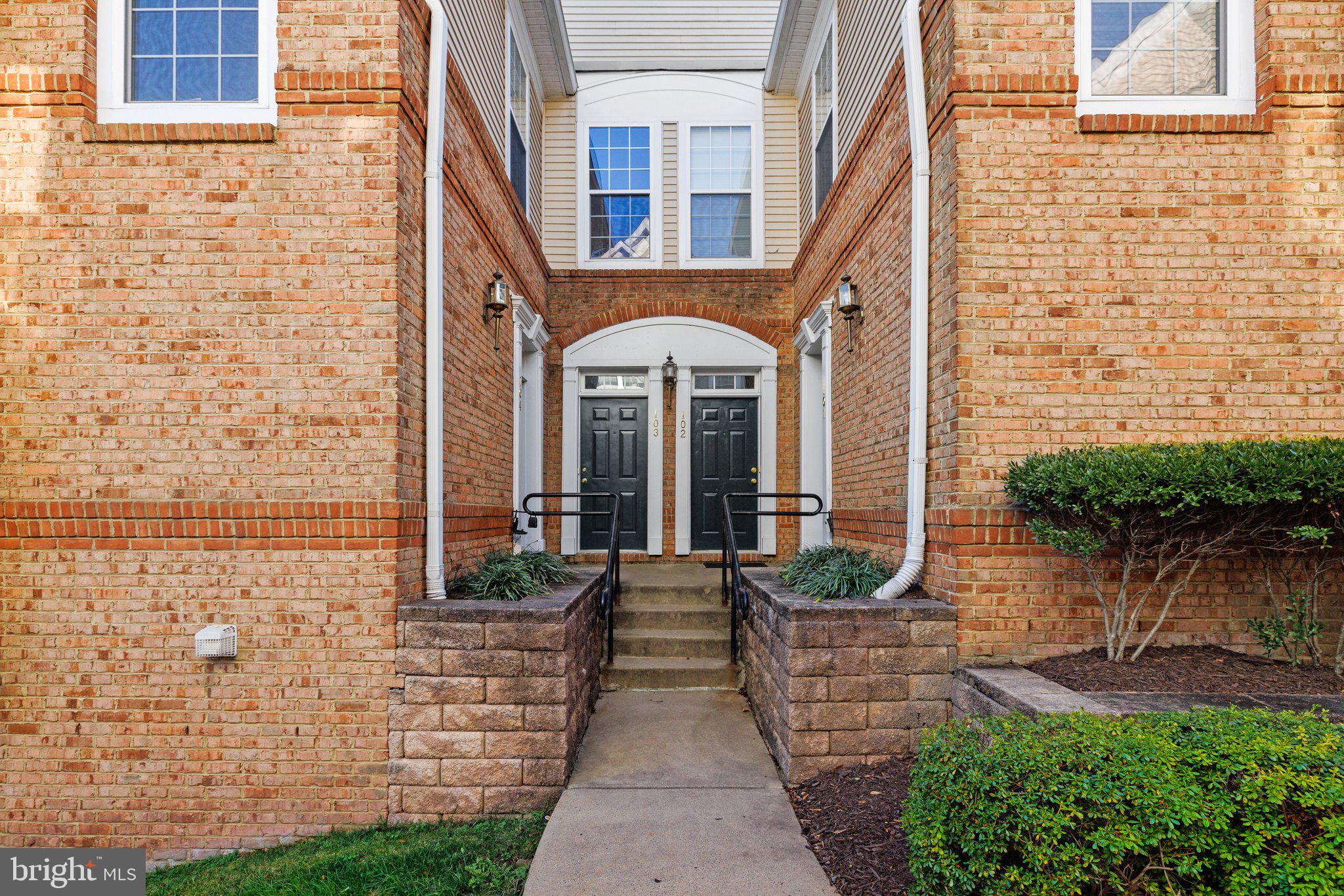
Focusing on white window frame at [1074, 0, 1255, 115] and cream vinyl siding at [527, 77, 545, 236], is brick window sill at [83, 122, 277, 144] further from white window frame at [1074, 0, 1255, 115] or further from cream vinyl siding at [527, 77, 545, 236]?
white window frame at [1074, 0, 1255, 115]

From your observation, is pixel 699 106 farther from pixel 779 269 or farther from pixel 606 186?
pixel 779 269

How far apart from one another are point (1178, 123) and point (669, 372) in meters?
5.61

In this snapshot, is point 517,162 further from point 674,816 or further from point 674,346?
point 674,816

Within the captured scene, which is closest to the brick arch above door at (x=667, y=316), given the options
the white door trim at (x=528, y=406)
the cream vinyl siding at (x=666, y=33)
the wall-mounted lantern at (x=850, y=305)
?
the white door trim at (x=528, y=406)

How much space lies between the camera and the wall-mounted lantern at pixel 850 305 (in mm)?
6016

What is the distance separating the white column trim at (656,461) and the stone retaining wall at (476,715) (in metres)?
4.88

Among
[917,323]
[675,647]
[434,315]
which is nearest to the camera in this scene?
[917,323]

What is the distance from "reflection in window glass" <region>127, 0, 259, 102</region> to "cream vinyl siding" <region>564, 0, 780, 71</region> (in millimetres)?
5796

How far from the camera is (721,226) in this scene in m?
9.34

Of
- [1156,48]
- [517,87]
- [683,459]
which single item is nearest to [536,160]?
[517,87]

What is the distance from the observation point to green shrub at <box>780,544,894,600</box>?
4.57 meters

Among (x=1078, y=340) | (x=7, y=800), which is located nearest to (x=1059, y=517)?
(x=1078, y=340)

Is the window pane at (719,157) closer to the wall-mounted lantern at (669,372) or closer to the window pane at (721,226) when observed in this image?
the window pane at (721,226)

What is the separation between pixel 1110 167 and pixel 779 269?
5.13m
